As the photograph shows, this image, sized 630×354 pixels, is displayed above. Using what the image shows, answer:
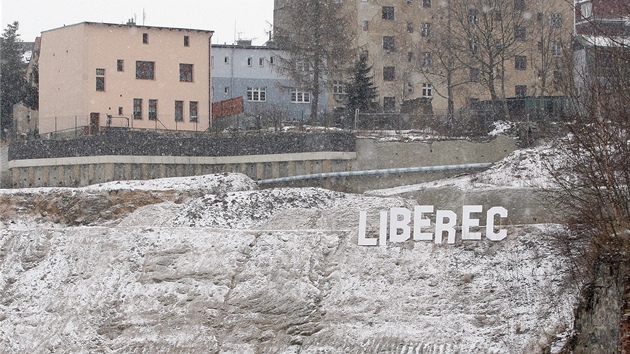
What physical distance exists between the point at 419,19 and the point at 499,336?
101 ft

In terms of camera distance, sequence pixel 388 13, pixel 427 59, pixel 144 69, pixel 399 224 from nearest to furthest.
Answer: pixel 399 224 < pixel 144 69 < pixel 427 59 < pixel 388 13

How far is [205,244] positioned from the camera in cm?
2919

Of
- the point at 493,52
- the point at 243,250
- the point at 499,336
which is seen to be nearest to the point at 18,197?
the point at 243,250

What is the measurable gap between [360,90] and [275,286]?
867 inches

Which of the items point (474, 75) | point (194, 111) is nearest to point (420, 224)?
point (194, 111)

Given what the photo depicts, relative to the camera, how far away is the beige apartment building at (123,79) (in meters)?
43.5

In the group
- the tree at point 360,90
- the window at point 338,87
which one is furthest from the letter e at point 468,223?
the window at point 338,87

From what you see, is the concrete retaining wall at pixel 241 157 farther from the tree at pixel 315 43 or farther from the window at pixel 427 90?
the window at pixel 427 90

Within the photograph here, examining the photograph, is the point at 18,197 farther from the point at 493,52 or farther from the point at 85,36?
the point at 493,52

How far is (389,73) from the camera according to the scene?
5306cm

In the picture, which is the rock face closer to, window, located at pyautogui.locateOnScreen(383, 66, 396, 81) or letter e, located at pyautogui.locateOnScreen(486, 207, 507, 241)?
letter e, located at pyautogui.locateOnScreen(486, 207, 507, 241)

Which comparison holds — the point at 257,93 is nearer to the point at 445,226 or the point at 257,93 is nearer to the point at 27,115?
the point at 27,115

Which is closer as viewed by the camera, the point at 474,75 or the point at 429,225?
the point at 429,225

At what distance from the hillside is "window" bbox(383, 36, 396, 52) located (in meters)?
21.4
